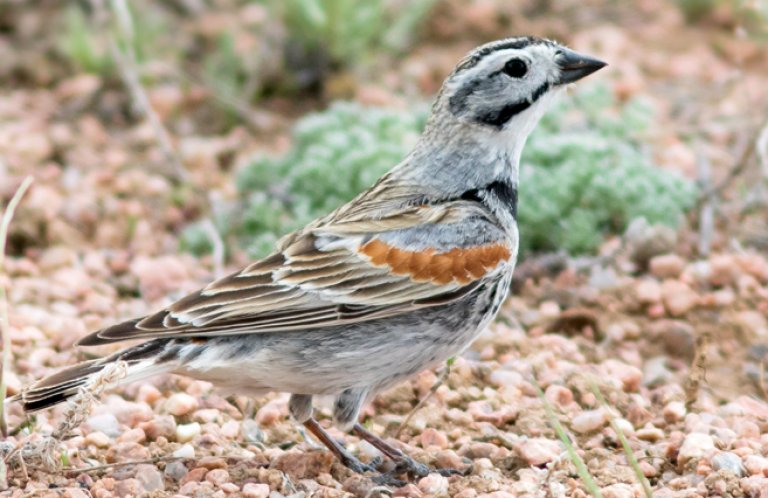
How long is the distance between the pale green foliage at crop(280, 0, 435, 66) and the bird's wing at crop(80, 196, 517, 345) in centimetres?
394

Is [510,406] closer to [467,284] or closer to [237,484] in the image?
[467,284]

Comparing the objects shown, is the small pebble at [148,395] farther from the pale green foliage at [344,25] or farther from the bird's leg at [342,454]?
the pale green foliage at [344,25]

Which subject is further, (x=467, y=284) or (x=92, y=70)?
(x=92, y=70)

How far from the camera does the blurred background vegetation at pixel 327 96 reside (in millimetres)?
6980

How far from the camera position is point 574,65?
17.9 feet

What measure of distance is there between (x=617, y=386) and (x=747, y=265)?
63.0 inches

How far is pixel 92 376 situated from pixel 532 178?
336 cm

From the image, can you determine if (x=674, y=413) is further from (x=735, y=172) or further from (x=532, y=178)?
(x=735, y=172)

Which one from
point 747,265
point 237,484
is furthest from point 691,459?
point 747,265

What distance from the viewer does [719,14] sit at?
Result: 10.2 metres

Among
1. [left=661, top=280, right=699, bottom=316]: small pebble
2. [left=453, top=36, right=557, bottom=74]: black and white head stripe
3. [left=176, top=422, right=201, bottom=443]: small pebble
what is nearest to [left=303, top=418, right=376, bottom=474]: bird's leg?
[left=176, top=422, right=201, bottom=443]: small pebble

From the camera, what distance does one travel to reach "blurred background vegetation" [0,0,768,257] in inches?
275

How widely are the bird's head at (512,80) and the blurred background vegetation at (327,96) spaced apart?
1.47m

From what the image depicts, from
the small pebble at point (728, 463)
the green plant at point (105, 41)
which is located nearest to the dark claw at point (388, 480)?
the small pebble at point (728, 463)
